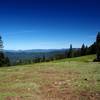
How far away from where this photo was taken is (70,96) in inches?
647

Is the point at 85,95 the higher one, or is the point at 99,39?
the point at 99,39

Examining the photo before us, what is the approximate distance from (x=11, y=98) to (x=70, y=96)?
15.4 ft

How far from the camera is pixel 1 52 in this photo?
254 ft

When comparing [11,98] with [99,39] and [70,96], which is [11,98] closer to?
[70,96]

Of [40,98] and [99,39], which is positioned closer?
[40,98]

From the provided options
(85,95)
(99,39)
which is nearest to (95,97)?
(85,95)

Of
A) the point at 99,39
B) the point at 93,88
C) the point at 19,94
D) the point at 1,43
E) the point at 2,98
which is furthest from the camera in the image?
the point at 99,39

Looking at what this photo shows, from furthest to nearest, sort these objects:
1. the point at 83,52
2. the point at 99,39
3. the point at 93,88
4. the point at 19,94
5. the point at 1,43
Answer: the point at 83,52 < the point at 99,39 < the point at 1,43 < the point at 93,88 < the point at 19,94

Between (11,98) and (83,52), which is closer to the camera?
(11,98)

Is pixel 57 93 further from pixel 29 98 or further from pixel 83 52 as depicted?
pixel 83 52

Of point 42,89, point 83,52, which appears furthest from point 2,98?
point 83,52

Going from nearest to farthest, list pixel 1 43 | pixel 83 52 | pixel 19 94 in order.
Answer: pixel 19 94, pixel 1 43, pixel 83 52

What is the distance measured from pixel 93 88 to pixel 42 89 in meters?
4.70

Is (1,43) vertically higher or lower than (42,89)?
higher
